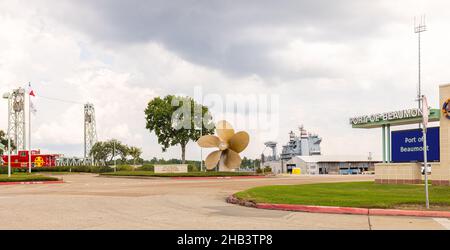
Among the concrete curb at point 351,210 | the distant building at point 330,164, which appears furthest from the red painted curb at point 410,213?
the distant building at point 330,164

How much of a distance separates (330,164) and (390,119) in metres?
69.7

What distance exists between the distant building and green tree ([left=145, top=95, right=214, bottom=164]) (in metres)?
32.6

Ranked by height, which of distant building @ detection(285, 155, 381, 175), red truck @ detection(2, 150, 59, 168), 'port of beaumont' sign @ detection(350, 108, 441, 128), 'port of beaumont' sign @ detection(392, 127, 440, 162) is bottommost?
distant building @ detection(285, 155, 381, 175)

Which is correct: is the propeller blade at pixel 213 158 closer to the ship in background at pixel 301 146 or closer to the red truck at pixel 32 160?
the red truck at pixel 32 160

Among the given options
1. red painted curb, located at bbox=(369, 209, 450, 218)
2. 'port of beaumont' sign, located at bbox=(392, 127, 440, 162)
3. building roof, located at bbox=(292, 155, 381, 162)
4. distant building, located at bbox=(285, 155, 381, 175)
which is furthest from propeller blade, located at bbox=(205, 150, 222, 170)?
building roof, located at bbox=(292, 155, 381, 162)

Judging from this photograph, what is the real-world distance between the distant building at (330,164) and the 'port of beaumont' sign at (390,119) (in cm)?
6187

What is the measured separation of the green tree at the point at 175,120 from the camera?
6388 centimetres

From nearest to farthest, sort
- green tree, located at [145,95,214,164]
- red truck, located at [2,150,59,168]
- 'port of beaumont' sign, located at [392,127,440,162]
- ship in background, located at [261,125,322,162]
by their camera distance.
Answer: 'port of beaumont' sign, located at [392,127,440,162] < green tree, located at [145,95,214,164] < red truck, located at [2,150,59,168] < ship in background, located at [261,125,322,162]

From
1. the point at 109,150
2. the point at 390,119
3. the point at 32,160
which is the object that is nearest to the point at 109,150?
the point at 109,150

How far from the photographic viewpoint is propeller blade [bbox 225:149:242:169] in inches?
1889

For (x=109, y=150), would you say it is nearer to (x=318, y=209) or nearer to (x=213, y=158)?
(x=213, y=158)

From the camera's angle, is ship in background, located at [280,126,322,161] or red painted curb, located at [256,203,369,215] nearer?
red painted curb, located at [256,203,369,215]

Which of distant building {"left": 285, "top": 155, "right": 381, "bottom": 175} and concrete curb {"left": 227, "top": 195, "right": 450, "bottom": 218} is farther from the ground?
concrete curb {"left": 227, "top": 195, "right": 450, "bottom": 218}

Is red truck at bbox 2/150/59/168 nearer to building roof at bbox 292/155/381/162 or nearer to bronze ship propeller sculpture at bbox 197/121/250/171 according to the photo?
bronze ship propeller sculpture at bbox 197/121/250/171
